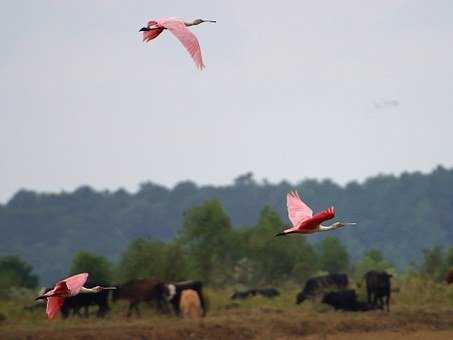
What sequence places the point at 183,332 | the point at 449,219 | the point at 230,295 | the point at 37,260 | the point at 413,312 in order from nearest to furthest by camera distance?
the point at 183,332 → the point at 413,312 → the point at 230,295 → the point at 37,260 → the point at 449,219

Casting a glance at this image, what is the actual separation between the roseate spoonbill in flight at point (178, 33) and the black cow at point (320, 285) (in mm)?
16011

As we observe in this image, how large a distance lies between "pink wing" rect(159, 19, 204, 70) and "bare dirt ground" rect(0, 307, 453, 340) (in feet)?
33.9

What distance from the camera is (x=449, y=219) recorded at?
116 meters

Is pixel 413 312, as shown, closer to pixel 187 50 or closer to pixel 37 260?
pixel 187 50

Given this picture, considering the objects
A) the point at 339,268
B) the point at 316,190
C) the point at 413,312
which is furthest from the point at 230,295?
the point at 316,190

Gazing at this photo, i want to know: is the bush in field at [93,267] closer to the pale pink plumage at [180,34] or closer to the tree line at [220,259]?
the tree line at [220,259]

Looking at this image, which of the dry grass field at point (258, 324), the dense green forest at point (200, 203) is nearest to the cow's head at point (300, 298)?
the dry grass field at point (258, 324)

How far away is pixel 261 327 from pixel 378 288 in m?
5.19

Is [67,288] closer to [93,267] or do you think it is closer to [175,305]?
[175,305]

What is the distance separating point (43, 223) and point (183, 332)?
9203 cm

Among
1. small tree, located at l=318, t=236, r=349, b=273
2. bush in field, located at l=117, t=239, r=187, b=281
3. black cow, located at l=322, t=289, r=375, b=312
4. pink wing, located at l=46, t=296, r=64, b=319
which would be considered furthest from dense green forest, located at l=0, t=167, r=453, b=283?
pink wing, located at l=46, t=296, r=64, b=319

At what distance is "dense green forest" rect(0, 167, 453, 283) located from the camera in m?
110

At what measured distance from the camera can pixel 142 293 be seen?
103 ft

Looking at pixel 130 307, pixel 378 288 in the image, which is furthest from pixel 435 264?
pixel 130 307
